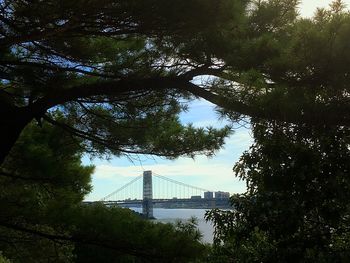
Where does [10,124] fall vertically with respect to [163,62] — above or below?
below

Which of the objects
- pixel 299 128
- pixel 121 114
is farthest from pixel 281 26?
pixel 121 114

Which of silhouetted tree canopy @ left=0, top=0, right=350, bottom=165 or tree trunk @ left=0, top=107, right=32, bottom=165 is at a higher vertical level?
silhouetted tree canopy @ left=0, top=0, right=350, bottom=165

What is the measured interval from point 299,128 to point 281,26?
1012 millimetres

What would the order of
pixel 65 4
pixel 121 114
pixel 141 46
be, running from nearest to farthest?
1. pixel 65 4
2. pixel 141 46
3. pixel 121 114

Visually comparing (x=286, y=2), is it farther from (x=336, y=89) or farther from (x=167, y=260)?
(x=167, y=260)

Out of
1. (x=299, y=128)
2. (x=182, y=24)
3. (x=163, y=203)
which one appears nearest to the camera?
(x=299, y=128)

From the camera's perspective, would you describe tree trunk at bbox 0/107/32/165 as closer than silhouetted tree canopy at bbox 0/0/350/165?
No

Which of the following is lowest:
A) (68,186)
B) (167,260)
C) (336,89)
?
(167,260)

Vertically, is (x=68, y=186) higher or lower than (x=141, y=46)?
lower

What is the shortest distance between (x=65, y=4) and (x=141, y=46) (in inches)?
46.0

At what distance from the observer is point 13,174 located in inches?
201

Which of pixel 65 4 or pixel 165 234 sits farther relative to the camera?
pixel 165 234

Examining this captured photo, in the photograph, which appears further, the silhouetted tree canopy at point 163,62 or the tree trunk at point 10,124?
the tree trunk at point 10,124

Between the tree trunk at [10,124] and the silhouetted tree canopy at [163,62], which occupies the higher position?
the silhouetted tree canopy at [163,62]
